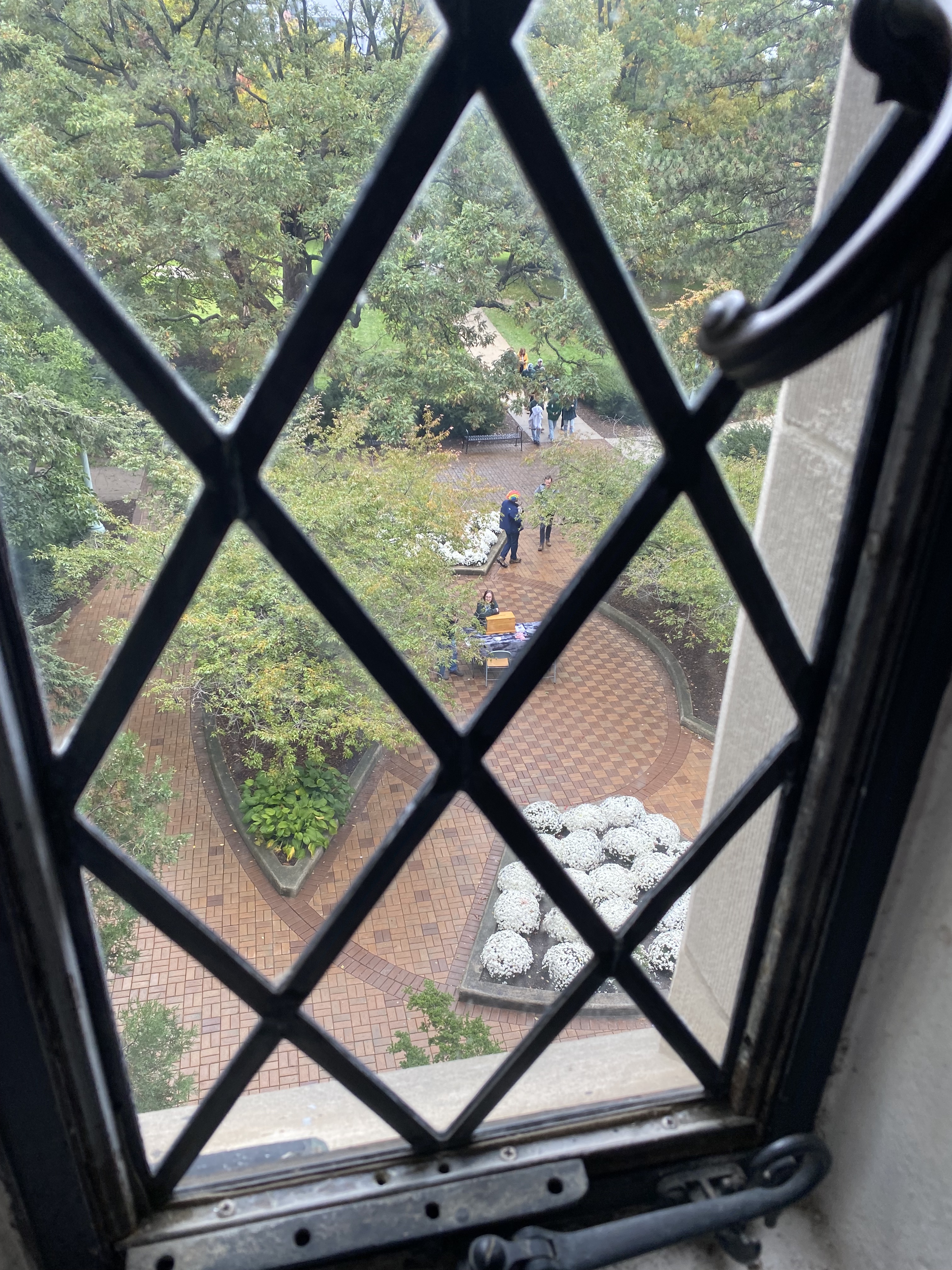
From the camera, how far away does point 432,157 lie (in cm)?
34

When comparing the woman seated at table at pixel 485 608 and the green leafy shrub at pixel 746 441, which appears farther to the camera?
the woman seated at table at pixel 485 608

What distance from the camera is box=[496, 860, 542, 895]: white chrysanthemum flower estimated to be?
52.0 inches

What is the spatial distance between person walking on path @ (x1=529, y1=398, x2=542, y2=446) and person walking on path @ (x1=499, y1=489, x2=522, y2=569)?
12 cm

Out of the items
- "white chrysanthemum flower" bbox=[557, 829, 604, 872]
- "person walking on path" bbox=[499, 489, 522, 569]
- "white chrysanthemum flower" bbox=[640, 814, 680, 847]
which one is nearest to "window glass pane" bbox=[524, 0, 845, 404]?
"person walking on path" bbox=[499, 489, 522, 569]

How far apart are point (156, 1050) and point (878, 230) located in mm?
1001

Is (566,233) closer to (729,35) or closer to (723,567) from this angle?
(723,567)

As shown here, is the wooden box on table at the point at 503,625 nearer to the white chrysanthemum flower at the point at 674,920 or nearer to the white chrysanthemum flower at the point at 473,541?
the white chrysanthemum flower at the point at 473,541

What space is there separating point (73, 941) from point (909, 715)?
46cm

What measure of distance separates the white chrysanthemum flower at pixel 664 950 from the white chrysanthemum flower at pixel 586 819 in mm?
313

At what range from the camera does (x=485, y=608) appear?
3.23ft

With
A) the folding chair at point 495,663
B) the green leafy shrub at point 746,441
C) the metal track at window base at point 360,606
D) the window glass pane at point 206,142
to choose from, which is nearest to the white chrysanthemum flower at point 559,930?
the folding chair at point 495,663

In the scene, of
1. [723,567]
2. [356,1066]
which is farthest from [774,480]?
[356,1066]

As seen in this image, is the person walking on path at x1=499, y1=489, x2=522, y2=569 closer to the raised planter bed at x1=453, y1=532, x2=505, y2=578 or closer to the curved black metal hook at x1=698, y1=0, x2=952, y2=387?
the raised planter bed at x1=453, y1=532, x2=505, y2=578

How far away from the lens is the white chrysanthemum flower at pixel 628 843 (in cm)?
115
